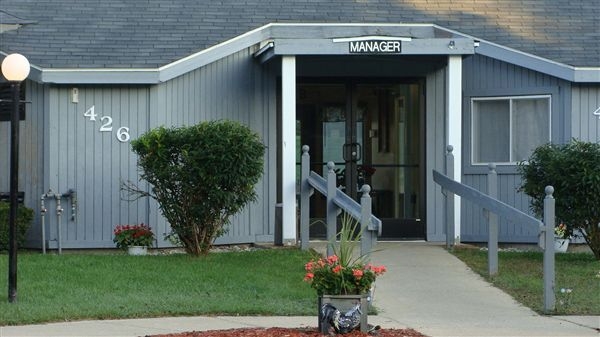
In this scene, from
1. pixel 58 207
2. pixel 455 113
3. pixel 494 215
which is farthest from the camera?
pixel 455 113

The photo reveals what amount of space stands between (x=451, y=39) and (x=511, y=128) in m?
2.22

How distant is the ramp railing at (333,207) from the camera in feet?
37.1

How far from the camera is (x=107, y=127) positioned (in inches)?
642

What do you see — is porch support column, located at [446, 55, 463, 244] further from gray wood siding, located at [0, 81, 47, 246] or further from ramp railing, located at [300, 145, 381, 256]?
gray wood siding, located at [0, 81, 47, 246]

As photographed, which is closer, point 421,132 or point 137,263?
point 137,263

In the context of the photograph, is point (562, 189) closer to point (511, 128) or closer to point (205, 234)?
point (511, 128)

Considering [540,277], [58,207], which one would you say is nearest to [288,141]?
[58,207]

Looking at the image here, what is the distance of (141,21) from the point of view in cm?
1748

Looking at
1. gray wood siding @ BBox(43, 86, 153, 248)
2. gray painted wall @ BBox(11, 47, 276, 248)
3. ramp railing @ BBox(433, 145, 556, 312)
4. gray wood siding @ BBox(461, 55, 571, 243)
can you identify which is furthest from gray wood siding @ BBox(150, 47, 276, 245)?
gray wood siding @ BBox(461, 55, 571, 243)

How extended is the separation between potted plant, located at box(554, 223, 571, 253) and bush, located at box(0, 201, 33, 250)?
298 inches

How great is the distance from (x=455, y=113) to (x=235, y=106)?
339 centimetres

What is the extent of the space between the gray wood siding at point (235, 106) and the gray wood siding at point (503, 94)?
3178 mm

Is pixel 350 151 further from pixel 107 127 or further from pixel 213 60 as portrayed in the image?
pixel 107 127

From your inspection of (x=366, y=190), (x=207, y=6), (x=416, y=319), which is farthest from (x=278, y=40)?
(x=416, y=319)
